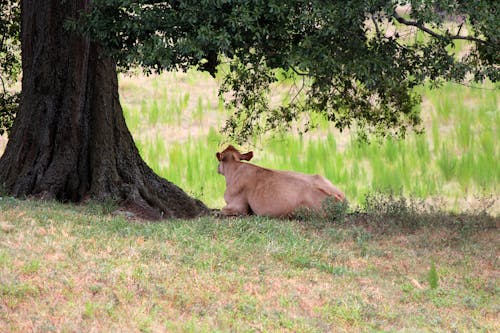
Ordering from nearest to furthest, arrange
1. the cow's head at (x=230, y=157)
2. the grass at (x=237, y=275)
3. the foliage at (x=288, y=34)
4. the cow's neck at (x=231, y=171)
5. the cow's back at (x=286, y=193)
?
the grass at (x=237, y=275), the foliage at (x=288, y=34), the cow's back at (x=286, y=193), the cow's neck at (x=231, y=171), the cow's head at (x=230, y=157)

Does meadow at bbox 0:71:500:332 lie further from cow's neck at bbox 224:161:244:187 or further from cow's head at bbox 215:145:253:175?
cow's head at bbox 215:145:253:175

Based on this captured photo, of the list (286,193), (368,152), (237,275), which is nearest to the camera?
(237,275)

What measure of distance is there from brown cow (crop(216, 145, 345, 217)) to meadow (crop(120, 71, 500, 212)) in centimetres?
152

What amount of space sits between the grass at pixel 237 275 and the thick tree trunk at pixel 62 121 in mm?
1534

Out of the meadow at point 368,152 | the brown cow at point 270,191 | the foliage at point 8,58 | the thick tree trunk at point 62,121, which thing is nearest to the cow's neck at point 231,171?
the brown cow at point 270,191

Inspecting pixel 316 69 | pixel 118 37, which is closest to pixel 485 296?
pixel 316 69

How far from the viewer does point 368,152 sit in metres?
17.7

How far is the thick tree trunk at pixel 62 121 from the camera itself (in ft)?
43.3

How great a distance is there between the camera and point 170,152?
59.7 feet

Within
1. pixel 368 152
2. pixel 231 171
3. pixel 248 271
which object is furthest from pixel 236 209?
pixel 368 152

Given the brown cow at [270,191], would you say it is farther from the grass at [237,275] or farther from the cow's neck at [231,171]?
the grass at [237,275]

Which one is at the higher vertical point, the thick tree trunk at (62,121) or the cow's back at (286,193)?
the thick tree trunk at (62,121)

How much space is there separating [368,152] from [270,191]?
524 centimetres

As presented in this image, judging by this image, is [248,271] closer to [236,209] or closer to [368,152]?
[236,209]
